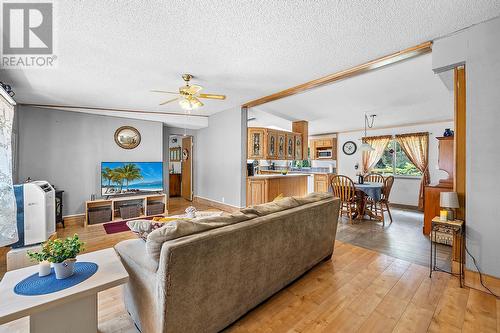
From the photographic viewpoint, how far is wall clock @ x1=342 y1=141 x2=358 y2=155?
24.1 feet

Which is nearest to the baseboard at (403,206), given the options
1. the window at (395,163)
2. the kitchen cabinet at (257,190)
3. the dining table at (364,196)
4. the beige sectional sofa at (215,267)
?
the window at (395,163)

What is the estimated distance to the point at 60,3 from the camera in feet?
5.62

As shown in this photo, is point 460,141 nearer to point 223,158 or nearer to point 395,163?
point 223,158

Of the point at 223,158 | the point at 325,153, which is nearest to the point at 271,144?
the point at 223,158

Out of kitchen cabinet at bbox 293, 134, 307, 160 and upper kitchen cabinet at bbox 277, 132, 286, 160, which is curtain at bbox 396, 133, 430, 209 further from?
upper kitchen cabinet at bbox 277, 132, 286, 160

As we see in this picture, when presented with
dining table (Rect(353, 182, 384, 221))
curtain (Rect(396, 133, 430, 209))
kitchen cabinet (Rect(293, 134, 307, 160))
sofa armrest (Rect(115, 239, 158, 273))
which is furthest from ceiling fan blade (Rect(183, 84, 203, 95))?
curtain (Rect(396, 133, 430, 209))

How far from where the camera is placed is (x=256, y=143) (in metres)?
5.15

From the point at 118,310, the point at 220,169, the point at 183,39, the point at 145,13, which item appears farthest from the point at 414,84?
the point at 118,310

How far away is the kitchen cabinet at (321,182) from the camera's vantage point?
6.89 metres

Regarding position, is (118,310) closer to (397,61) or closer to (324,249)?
(324,249)

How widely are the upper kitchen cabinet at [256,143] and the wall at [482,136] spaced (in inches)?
138

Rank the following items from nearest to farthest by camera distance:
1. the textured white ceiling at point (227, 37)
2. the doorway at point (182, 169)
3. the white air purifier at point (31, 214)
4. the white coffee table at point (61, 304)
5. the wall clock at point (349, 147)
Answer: the white coffee table at point (61, 304) → the textured white ceiling at point (227, 37) → the white air purifier at point (31, 214) → the doorway at point (182, 169) → the wall clock at point (349, 147)

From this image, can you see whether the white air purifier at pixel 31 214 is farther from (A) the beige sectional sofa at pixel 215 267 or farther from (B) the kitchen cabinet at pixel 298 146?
(B) the kitchen cabinet at pixel 298 146

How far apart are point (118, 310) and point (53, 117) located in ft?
14.9
